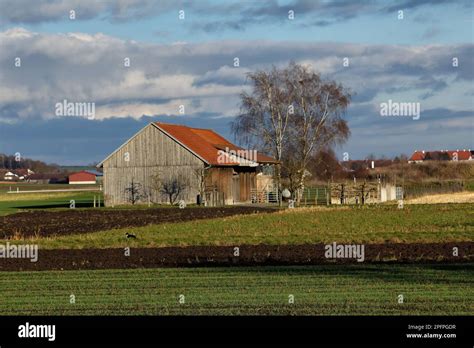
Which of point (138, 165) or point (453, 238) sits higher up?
point (138, 165)

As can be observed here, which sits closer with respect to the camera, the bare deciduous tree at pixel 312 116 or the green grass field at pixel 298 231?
the green grass field at pixel 298 231

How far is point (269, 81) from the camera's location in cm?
6819

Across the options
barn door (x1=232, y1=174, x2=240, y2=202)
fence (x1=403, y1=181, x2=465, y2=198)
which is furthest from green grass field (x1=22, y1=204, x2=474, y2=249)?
fence (x1=403, y1=181, x2=465, y2=198)

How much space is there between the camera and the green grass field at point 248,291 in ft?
47.0

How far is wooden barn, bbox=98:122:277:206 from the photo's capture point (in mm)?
62812

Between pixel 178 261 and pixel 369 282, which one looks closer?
pixel 369 282

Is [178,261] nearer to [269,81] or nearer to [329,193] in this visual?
[329,193]

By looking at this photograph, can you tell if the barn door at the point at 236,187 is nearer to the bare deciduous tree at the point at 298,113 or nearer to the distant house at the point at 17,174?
the bare deciduous tree at the point at 298,113

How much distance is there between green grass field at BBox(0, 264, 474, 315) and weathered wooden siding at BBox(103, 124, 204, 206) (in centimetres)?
4203

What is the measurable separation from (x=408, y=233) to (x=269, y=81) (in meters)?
38.7

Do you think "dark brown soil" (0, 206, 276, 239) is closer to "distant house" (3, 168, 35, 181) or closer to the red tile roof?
the red tile roof

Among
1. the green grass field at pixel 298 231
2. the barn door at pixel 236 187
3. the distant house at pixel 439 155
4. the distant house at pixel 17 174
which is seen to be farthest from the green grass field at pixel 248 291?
the distant house at pixel 17 174
